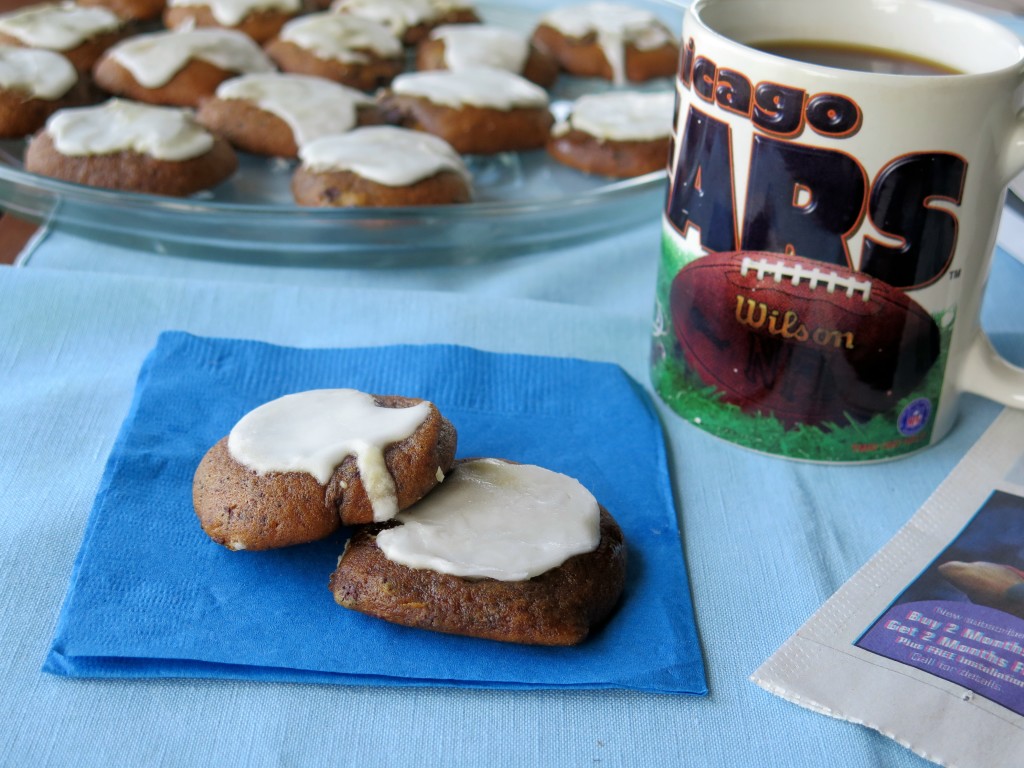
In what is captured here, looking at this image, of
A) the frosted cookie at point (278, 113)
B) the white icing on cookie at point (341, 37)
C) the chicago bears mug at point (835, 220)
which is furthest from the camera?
the white icing on cookie at point (341, 37)

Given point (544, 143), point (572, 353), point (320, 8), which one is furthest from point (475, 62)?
point (572, 353)

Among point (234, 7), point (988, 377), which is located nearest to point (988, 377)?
point (988, 377)

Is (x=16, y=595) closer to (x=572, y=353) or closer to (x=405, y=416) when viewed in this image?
(x=405, y=416)

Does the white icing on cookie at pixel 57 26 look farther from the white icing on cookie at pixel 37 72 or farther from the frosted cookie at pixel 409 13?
the frosted cookie at pixel 409 13

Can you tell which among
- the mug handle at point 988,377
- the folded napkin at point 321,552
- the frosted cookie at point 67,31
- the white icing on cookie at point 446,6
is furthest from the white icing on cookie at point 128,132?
the mug handle at point 988,377

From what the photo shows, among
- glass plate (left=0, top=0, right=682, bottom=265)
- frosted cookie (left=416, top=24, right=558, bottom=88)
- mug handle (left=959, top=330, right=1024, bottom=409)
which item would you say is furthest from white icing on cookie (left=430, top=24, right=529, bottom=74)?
mug handle (left=959, top=330, right=1024, bottom=409)

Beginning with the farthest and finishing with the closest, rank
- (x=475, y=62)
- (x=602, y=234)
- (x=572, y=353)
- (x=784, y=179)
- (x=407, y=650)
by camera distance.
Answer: (x=475, y=62), (x=602, y=234), (x=572, y=353), (x=784, y=179), (x=407, y=650)
